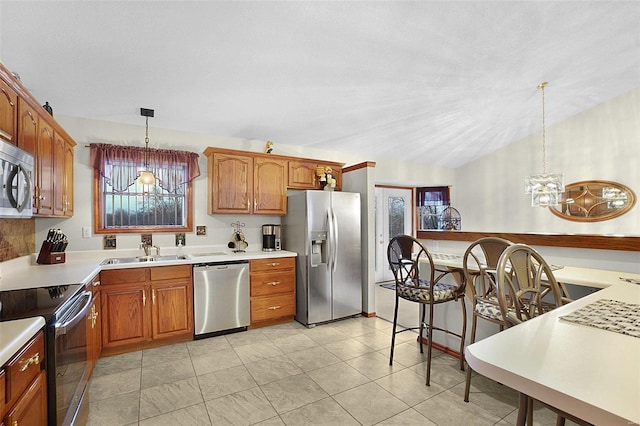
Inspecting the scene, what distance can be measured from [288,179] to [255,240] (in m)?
0.94

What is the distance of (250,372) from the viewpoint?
8.52ft

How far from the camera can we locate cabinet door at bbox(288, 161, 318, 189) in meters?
4.17

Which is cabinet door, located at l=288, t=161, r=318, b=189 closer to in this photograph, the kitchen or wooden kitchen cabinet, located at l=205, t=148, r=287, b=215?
wooden kitchen cabinet, located at l=205, t=148, r=287, b=215

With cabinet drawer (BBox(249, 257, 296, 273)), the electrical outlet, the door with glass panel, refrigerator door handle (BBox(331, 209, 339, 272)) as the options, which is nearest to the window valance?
the electrical outlet

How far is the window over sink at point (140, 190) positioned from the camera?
3.35 m

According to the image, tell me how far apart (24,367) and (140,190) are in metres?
2.75

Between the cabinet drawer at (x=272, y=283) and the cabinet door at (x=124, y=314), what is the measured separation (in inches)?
42.9

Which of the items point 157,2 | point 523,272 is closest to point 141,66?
point 157,2

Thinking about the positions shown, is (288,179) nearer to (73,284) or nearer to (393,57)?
(393,57)

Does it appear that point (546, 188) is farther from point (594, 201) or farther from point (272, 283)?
point (272, 283)

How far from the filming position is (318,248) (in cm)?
379

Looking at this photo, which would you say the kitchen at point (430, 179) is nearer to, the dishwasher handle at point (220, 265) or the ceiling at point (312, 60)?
the ceiling at point (312, 60)

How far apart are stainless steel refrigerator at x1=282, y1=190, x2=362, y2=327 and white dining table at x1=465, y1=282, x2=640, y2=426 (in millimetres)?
2746

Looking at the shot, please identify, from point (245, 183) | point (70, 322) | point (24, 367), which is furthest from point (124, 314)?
point (24, 367)
